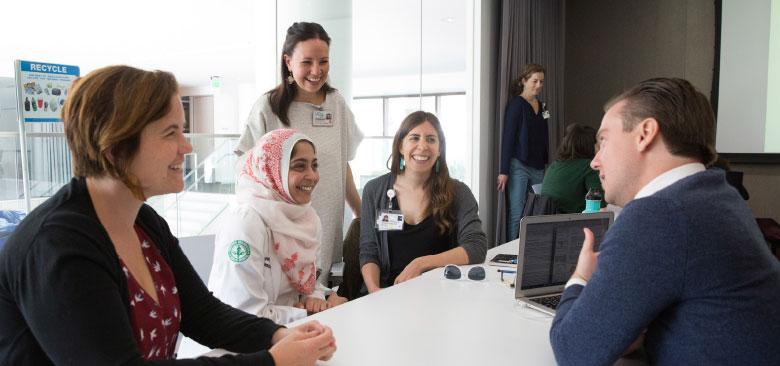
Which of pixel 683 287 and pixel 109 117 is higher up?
pixel 109 117

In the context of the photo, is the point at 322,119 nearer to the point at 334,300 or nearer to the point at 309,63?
the point at 309,63

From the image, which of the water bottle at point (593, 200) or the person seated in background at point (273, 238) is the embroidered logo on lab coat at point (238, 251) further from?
the water bottle at point (593, 200)

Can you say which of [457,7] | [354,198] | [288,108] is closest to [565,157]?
[354,198]

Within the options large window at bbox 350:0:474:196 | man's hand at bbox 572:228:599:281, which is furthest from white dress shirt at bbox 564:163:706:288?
large window at bbox 350:0:474:196

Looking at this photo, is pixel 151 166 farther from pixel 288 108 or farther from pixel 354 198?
pixel 354 198

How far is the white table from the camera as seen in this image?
1.19 meters

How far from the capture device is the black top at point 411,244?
7.59 ft

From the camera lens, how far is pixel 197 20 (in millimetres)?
5230

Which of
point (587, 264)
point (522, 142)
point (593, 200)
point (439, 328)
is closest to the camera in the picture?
point (587, 264)

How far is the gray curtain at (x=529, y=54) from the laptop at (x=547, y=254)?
315cm

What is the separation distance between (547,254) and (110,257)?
115 centimetres

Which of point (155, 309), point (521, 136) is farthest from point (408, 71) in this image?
point (155, 309)

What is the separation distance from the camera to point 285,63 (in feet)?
8.13

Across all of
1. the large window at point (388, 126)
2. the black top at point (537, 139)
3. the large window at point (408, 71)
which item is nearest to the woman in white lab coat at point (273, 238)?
the large window at point (388, 126)
